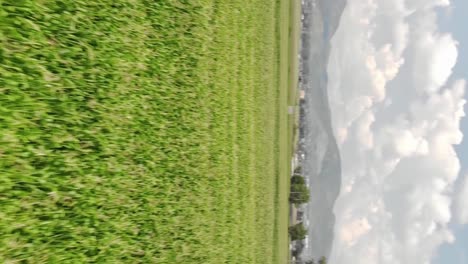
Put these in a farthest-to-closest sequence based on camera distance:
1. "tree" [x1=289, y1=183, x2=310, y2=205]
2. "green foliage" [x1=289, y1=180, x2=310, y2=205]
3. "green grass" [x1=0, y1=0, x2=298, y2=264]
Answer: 1. "tree" [x1=289, y1=183, x2=310, y2=205]
2. "green foliage" [x1=289, y1=180, x2=310, y2=205]
3. "green grass" [x1=0, y1=0, x2=298, y2=264]

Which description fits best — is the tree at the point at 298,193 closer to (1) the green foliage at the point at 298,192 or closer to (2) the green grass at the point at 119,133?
(1) the green foliage at the point at 298,192

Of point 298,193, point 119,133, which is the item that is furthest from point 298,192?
point 119,133

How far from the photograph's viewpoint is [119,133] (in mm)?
5391

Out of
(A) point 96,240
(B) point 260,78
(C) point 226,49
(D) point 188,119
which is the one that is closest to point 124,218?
(A) point 96,240

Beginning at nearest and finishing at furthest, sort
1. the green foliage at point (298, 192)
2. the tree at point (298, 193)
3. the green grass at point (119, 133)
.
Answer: the green grass at point (119, 133), the green foliage at point (298, 192), the tree at point (298, 193)

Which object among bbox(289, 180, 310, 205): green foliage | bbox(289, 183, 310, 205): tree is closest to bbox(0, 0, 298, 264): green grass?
bbox(289, 180, 310, 205): green foliage

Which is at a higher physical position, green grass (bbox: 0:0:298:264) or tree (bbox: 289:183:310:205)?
green grass (bbox: 0:0:298:264)

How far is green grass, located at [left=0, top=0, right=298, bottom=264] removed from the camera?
3.74 metres

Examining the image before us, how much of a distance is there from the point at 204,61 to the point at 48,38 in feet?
16.7

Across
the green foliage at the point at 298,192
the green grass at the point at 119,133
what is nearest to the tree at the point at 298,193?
the green foliage at the point at 298,192

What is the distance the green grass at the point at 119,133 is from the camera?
374 centimetres

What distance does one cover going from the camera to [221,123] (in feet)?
33.2

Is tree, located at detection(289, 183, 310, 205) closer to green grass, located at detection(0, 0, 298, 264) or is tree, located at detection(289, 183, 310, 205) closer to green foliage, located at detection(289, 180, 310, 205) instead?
green foliage, located at detection(289, 180, 310, 205)

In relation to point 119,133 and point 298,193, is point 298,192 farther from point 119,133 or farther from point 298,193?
point 119,133
